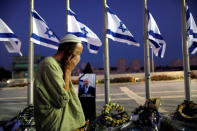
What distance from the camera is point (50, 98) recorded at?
97 centimetres

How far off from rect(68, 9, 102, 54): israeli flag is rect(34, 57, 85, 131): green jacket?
17.1 ft

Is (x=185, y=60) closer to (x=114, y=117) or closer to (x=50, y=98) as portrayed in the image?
(x=114, y=117)

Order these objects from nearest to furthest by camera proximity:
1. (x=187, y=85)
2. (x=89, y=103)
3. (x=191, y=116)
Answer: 1. (x=191, y=116)
2. (x=89, y=103)
3. (x=187, y=85)

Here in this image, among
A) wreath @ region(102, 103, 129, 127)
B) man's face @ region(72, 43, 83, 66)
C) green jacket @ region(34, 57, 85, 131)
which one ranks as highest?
man's face @ region(72, 43, 83, 66)

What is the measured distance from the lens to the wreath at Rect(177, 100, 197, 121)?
437 cm

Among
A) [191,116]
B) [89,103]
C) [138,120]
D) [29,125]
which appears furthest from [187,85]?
[29,125]

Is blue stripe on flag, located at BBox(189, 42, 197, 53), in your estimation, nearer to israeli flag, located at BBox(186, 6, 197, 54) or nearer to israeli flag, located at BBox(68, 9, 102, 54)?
israeli flag, located at BBox(186, 6, 197, 54)

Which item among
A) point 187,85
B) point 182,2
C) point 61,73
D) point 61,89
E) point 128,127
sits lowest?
point 128,127

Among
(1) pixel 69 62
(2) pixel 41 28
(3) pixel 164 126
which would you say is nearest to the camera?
(1) pixel 69 62

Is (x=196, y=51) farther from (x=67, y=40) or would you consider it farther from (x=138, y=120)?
(x=67, y=40)

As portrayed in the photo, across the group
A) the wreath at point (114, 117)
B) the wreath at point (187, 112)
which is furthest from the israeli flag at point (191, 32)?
the wreath at point (114, 117)

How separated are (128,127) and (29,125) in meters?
2.46

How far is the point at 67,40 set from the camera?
115cm

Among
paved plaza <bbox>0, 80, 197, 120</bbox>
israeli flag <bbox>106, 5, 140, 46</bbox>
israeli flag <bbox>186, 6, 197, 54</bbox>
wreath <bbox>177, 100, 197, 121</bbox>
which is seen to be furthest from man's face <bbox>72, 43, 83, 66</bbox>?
israeli flag <bbox>186, 6, 197, 54</bbox>
